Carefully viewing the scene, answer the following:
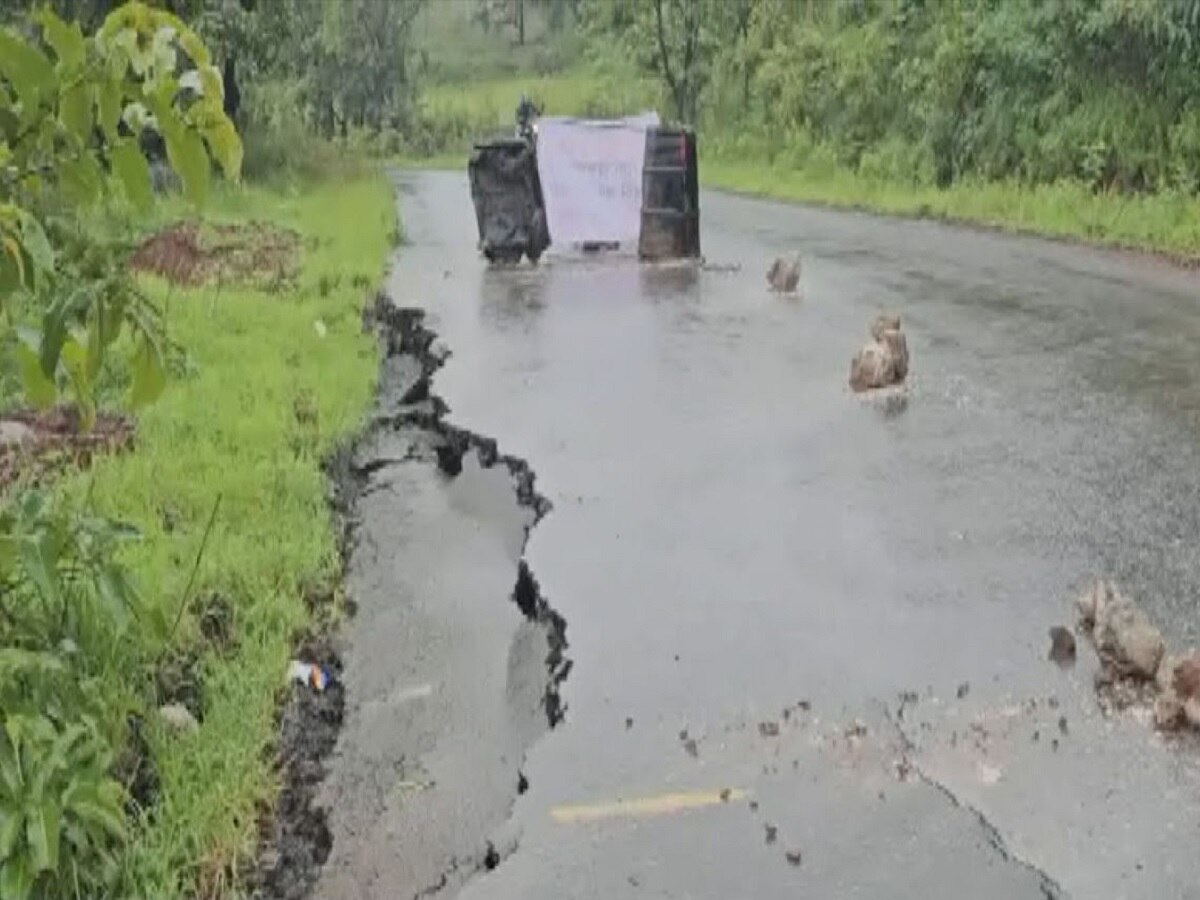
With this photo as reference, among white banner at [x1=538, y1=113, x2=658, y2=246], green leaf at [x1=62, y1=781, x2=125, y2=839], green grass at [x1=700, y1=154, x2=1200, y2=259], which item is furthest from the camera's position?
white banner at [x1=538, y1=113, x2=658, y2=246]

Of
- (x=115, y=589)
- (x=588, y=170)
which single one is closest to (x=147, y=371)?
(x=115, y=589)

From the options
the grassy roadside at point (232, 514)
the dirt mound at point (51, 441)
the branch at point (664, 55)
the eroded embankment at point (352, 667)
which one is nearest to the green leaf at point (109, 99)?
the grassy roadside at point (232, 514)

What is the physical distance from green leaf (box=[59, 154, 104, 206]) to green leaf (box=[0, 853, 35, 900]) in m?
1.30

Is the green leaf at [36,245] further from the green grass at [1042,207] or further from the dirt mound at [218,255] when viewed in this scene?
the green grass at [1042,207]

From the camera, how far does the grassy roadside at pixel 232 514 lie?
3795 millimetres

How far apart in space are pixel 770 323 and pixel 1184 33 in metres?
6.95

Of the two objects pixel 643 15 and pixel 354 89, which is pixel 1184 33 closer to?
pixel 643 15

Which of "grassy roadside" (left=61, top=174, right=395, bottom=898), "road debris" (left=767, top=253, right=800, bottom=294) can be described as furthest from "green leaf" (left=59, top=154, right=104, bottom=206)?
"road debris" (left=767, top=253, right=800, bottom=294)

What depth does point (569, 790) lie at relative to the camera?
4.07 m

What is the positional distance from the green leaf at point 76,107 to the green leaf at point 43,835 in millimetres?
1340

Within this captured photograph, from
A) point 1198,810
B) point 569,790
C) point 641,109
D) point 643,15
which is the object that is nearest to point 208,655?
point 569,790

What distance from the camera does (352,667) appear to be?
16.8 feet

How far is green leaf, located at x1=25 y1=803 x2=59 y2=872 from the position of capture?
2871mm

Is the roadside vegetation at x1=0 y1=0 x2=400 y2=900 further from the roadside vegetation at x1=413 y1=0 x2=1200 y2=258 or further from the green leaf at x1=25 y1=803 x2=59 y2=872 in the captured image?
the roadside vegetation at x1=413 y1=0 x2=1200 y2=258
